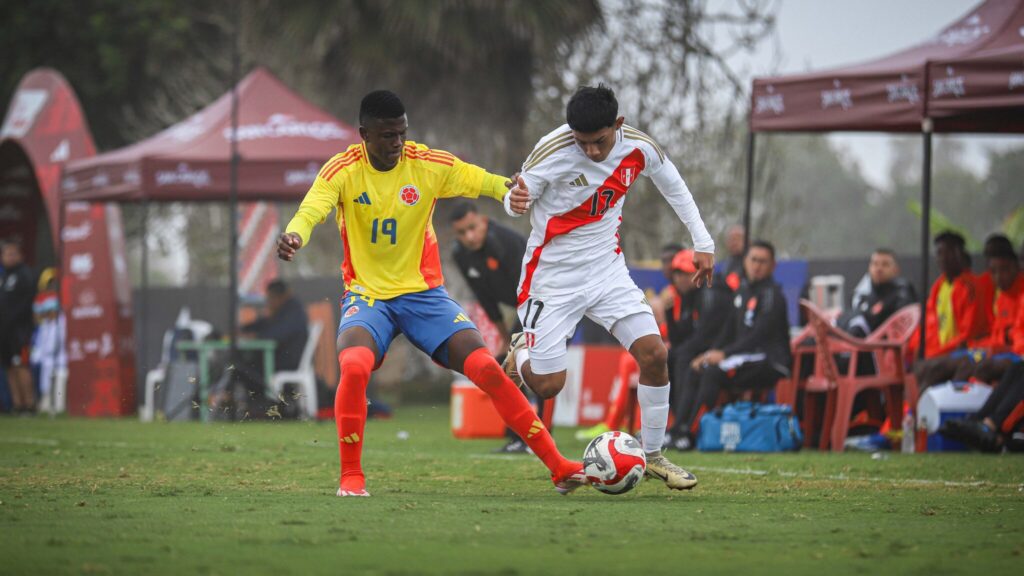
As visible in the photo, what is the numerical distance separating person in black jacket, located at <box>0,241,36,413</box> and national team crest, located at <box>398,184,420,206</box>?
48.7 feet

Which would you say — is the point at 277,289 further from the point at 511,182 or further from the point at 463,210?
the point at 511,182

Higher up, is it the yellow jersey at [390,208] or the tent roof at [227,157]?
the tent roof at [227,157]

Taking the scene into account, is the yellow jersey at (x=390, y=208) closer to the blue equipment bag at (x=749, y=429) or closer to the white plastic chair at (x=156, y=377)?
the blue equipment bag at (x=749, y=429)

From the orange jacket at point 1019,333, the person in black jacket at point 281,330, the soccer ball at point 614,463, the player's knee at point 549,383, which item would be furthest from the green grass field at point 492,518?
the person in black jacket at point 281,330

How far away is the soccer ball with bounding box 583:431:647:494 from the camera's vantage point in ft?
25.8

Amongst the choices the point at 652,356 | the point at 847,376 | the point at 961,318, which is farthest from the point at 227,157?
the point at 652,356

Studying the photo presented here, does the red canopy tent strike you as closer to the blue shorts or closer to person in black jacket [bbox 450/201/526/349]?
person in black jacket [bbox 450/201/526/349]

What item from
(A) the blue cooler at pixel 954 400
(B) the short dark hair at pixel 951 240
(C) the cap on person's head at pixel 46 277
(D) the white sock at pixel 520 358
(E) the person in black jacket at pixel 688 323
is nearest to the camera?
(D) the white sock at pixel 520 358

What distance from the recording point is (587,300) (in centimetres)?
862

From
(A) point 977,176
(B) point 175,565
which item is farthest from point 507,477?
(A) point 977,176

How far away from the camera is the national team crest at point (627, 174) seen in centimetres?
845

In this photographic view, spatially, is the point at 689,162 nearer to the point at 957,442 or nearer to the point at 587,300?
the point at 957,442

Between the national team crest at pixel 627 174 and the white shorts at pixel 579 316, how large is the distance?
0.57 metres

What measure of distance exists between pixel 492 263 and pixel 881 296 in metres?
4.18
